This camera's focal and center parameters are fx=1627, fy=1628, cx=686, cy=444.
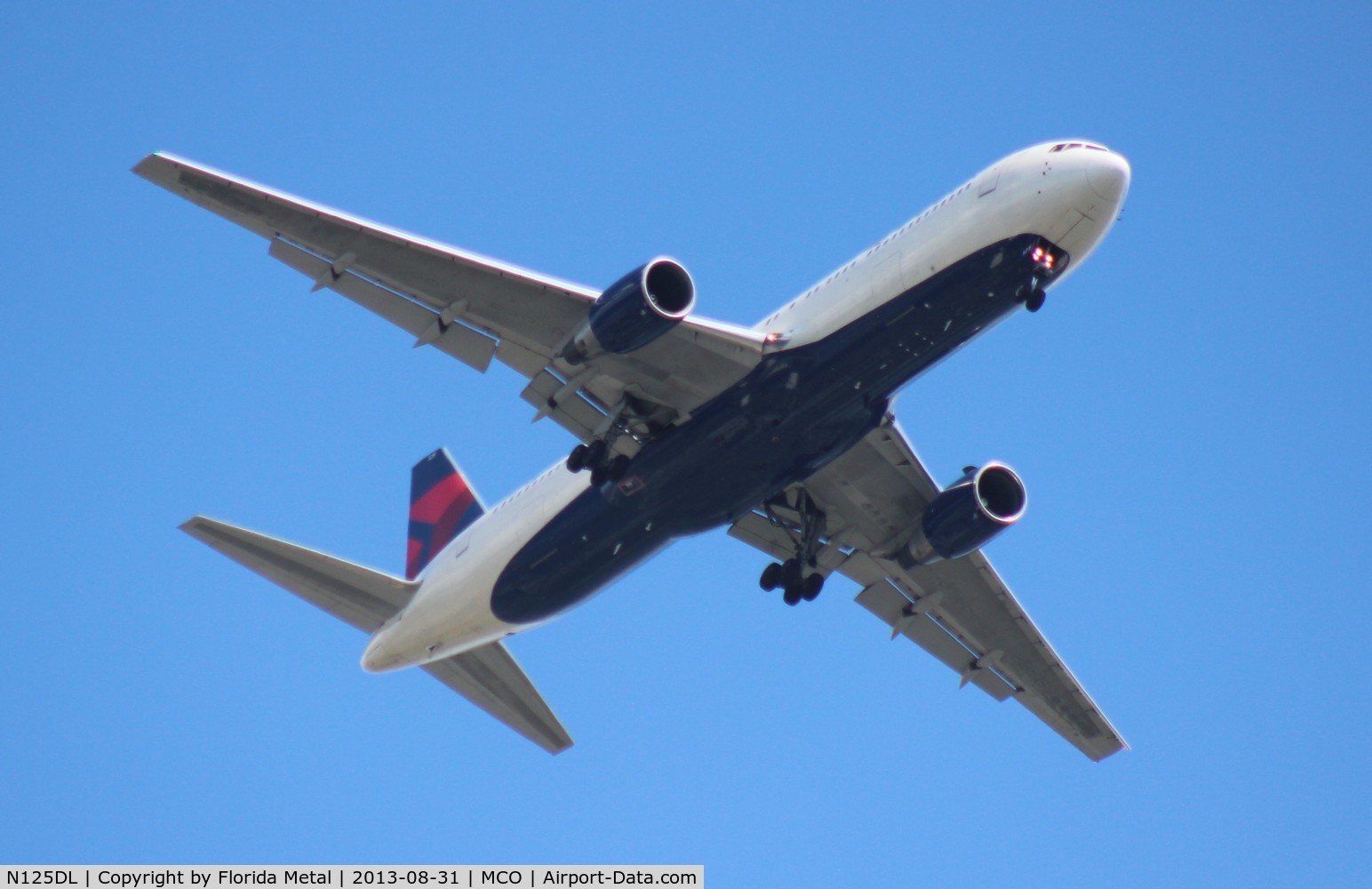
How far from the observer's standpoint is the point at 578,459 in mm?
28422

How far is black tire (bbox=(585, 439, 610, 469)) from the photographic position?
28.3 m

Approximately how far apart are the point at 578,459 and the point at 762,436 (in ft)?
11.3

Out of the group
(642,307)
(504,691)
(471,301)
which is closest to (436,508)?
(504,691)

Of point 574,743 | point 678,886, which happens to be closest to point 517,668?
point 574,743

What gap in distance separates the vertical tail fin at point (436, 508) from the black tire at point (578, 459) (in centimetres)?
688

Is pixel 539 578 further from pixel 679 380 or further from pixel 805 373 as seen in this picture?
pixel 805 373

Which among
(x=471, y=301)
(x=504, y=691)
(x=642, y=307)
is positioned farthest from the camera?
(x=504, y=691)

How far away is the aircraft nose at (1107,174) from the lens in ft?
82.2

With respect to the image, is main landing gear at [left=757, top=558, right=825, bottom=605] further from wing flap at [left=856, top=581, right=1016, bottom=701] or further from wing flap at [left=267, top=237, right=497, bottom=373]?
wing flap at [left=267, top=237, right=497, bottom=373]

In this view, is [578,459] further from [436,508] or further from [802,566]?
[436,508]

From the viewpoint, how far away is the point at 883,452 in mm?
30203

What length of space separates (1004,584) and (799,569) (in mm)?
4470

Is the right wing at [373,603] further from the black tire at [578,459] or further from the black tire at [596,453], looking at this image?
the black tire at [596,453]

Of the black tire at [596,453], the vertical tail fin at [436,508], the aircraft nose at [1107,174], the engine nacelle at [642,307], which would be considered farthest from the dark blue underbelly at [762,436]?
the vertical tail fin at [436,508]
